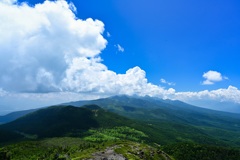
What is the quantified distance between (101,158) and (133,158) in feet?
82.3

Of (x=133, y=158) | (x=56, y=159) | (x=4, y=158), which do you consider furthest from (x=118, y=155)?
(x=4, y=158)

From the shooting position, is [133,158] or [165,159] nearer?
[133,158]

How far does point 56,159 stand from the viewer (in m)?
180

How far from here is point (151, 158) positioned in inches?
7151

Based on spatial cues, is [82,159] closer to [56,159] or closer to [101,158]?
[101,158]

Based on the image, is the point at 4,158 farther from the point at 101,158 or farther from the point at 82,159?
the point at 101,158

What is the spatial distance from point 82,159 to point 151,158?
228 feet

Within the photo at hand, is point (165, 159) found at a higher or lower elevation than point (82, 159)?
lower

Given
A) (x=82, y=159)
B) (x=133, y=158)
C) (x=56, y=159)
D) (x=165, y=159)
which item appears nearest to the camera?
(x=82, y=159)

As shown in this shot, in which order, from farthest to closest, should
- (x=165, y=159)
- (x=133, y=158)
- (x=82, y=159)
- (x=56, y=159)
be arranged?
(x=165, y=159), (x=56, y=159), (x=133, y=158), (x=82, y=159)

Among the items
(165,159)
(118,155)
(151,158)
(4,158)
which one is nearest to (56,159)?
(4,158)

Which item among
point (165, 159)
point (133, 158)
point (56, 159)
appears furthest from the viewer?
point (165, 159)

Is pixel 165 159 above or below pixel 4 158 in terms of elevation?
below

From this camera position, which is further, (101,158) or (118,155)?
(118,155)
